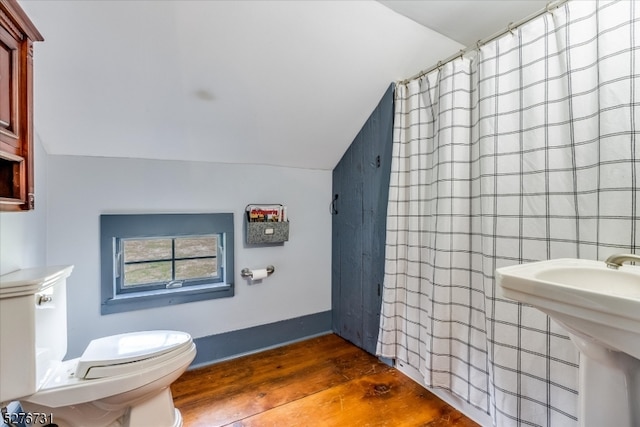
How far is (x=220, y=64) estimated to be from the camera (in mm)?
1550

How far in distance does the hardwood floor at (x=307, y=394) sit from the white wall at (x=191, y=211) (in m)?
0.34

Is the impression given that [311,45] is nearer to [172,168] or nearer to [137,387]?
[172,168]

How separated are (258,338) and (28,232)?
5.04 ft

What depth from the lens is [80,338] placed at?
1716 mm

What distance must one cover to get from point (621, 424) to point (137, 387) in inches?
65.0

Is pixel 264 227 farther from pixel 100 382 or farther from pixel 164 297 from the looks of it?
pixel 100 382

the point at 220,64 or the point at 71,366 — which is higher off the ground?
the point at 220,64

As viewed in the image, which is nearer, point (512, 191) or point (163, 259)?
point (512, 191)

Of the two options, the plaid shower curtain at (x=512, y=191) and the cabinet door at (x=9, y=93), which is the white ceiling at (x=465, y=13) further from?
the cabinet door at (x=9, y=93)

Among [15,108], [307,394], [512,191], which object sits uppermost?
[15,108]

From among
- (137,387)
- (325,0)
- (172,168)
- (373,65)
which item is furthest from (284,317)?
(325,0)

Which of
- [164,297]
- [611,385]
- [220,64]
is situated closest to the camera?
[611,385]

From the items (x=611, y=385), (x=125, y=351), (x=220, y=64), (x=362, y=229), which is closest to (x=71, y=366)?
(x=125, y=351)

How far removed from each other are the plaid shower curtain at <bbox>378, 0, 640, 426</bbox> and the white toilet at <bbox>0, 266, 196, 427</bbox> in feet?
4.44
